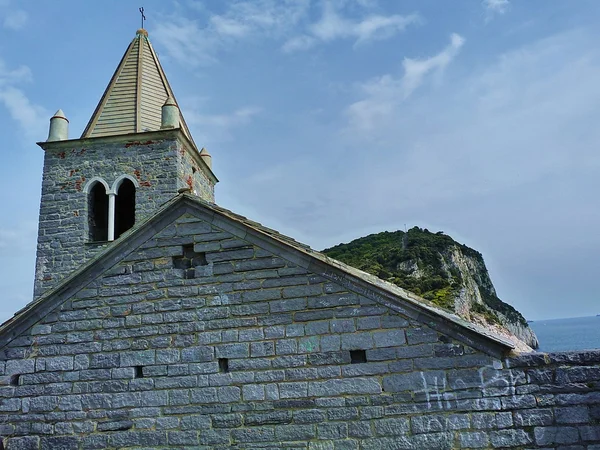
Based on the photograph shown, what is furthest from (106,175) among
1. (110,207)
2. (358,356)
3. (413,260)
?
(413,260)

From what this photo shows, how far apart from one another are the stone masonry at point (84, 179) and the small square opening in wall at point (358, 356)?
31.1ft

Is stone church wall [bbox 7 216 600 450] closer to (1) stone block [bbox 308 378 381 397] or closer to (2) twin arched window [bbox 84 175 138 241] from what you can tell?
(1) stone block [bbox 308 378 381 397]

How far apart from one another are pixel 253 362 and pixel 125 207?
10955 millimetres

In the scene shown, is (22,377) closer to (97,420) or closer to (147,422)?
(97,420)

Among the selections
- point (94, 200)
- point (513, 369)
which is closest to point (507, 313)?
point (94, 200)

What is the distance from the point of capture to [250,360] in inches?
275

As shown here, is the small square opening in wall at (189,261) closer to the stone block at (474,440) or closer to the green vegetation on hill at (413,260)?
the stone block at (474,440)

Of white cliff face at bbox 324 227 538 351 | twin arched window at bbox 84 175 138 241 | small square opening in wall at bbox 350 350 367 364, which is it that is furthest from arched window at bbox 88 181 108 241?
white cliff face at bbox 324 227 538 351

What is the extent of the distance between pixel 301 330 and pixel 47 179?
460 inches

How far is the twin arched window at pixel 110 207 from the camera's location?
15.4 m

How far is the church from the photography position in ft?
20.1

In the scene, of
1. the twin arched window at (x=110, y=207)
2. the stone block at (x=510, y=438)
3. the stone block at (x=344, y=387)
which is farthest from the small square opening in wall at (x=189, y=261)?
the twin arched window at (x=110, y=207)

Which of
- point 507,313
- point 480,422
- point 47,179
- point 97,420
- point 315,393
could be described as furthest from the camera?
point 507,313

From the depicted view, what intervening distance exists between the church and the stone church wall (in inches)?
0.6
